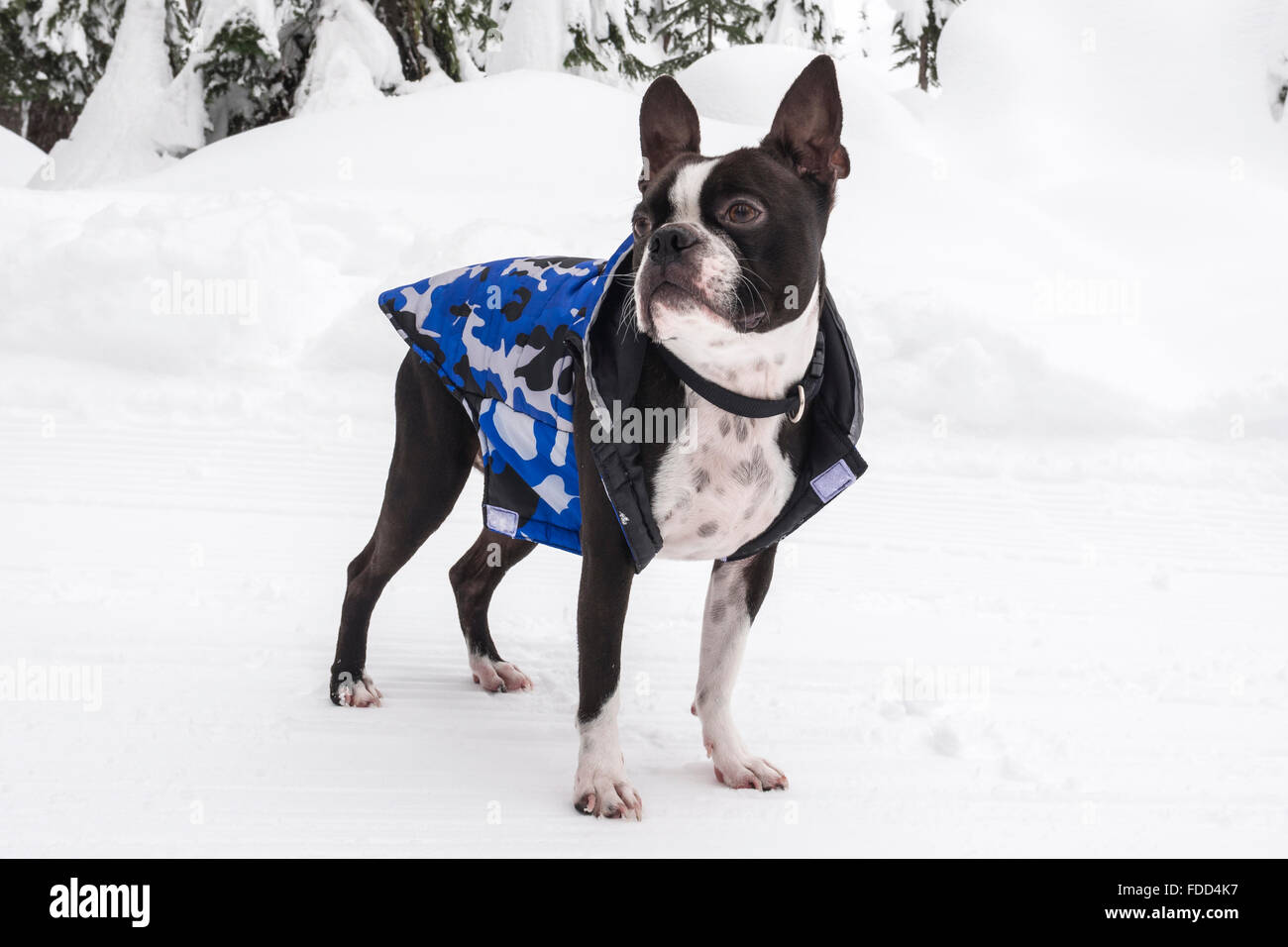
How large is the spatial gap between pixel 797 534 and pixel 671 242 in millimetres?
3493

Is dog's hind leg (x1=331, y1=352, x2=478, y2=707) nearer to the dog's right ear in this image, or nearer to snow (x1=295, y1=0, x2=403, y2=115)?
the dog's right ear

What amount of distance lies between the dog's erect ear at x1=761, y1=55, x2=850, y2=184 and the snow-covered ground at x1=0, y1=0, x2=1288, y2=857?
5.32ft

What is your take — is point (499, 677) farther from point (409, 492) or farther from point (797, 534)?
point (797, 534)

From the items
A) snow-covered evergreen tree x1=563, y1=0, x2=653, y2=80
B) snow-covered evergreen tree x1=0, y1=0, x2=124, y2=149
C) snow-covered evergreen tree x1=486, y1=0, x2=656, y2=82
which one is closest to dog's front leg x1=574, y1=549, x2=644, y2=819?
snow-covered evergreen tree x1=486, y1=0, x2=656, y2=82

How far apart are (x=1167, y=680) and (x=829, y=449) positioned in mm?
1912

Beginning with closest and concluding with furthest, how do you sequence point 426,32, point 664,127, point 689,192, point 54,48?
point 689,192, point 664,127, point 426,32, point 54,48

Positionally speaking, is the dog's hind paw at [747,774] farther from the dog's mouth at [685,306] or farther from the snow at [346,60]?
the snow at [346,60]

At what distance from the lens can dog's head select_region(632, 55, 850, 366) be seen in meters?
2.71

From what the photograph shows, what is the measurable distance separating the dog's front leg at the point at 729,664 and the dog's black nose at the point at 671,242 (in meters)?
0.94

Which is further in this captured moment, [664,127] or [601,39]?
[601,39]

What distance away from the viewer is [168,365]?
7.64 meters

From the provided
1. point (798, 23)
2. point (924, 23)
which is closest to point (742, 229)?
point (924, 23)

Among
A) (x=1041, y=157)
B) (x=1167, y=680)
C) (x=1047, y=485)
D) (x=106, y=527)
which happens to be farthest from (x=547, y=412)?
(x=1041, y=157)

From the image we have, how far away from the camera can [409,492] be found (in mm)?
3658
